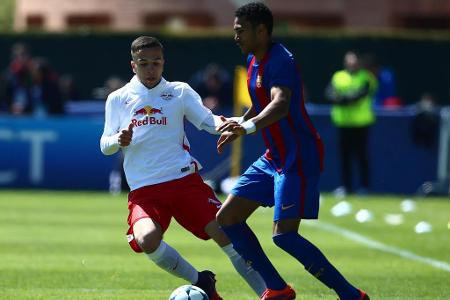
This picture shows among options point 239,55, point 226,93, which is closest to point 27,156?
point 226,93

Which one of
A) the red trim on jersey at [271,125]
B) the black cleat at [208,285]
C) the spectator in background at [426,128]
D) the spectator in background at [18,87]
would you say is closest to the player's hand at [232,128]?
the red trim on jersey at [271,125]

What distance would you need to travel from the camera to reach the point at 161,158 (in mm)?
9688

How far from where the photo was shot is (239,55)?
34.1 meters

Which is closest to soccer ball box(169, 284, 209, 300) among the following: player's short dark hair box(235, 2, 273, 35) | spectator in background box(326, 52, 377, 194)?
player's short dark hair box(235, 2, 273, 35)

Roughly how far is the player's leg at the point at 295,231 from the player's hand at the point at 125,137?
1109 millimetres

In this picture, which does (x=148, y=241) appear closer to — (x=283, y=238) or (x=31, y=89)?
(x=283, y=238)

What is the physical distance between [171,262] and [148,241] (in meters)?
0.32

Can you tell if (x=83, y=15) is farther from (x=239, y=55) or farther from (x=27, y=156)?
(x=27, y=156)

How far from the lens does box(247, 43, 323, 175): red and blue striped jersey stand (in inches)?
364

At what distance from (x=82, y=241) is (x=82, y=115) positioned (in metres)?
10.8

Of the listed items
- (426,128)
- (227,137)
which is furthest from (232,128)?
(426,128)

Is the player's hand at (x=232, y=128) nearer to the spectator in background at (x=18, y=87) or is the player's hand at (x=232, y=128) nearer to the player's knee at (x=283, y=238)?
the player's knee at (x=283, y=238)

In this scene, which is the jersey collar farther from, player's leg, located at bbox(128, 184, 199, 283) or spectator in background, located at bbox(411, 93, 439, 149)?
spectator in background, located at bbox(411, 93, 439, 149)

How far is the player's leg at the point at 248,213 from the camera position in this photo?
9.52 metres
